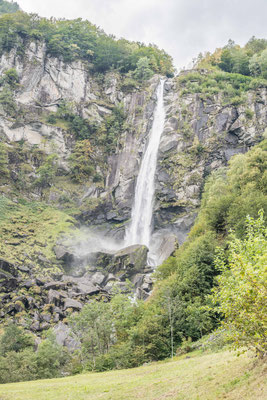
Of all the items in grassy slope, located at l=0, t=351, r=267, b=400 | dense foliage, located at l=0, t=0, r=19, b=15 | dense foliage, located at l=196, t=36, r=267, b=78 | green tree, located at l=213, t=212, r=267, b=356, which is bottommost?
grassy slope, located at l=0, t=351, r=267, b=400

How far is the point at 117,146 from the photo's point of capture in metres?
69.9

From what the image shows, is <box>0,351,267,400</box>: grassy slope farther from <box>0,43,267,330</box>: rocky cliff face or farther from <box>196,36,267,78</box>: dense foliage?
<box>196,36,267,78</box>: dense foliage

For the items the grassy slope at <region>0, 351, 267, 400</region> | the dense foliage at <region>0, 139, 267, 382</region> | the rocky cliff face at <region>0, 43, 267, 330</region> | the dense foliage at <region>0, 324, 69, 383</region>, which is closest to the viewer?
the grassy slope at <region>0, 351, 267, 400</region>

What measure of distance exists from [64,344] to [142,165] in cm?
3996

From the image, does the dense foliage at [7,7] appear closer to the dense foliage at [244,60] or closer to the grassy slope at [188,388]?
the dense foliage at [244,60]

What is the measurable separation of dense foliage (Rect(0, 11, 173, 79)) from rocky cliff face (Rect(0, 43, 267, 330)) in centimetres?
306

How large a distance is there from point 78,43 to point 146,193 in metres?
48.6

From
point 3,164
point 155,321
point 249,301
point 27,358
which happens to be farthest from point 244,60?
point 249,301

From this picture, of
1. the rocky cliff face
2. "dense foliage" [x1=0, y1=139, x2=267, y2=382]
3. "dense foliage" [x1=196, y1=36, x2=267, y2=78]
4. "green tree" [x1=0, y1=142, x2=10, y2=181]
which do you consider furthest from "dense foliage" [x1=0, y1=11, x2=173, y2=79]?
"dense foliage" [x1=0, y1=139, x2=267, y2=382]

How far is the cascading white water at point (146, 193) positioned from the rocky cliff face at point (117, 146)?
1249mm

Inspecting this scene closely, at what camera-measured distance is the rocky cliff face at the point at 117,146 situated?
4931 cm

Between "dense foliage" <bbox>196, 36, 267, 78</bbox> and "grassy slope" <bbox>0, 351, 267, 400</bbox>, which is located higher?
"dense foliage" <bbox>196, 36, 267, 78</bbox>

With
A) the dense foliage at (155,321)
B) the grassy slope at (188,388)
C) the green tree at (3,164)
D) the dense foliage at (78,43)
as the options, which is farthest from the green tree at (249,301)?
the dense foliage at (78,43)

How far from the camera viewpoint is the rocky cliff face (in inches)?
1941
